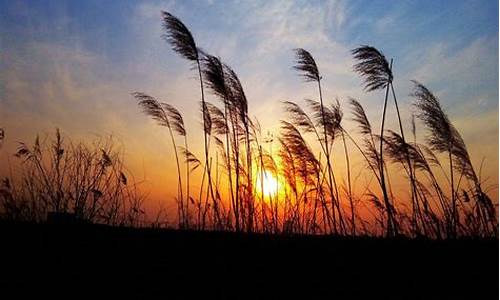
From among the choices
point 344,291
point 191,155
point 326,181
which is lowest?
point 344,291

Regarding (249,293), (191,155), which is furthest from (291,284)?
(191,155)

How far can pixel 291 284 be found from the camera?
5.33ft

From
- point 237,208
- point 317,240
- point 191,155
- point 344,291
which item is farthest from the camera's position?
point 191,155

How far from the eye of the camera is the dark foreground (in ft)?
4.98

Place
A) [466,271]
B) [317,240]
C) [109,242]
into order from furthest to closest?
[317,240]
[109,242]
[466,271]

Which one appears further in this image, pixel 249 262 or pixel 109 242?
pixel 109 242

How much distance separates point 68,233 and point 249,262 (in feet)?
3.15

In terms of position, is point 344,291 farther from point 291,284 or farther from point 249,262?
point 249,262

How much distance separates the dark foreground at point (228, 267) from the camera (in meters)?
1.52

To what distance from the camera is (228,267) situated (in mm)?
1761

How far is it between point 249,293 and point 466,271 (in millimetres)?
1028

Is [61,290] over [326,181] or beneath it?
beneath

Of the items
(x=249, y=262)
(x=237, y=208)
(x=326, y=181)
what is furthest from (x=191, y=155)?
(x=249, y=262)

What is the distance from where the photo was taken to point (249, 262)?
72.5 inches
